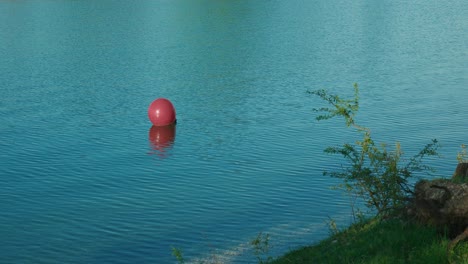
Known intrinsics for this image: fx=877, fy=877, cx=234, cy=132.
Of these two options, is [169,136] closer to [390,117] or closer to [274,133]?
[274,133]

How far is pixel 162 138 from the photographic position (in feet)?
83.4

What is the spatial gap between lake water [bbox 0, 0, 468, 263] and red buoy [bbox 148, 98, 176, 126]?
43 centimetres

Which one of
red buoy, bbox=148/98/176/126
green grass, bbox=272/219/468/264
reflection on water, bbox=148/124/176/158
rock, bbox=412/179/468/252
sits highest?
red buoy, bbox=148/98/176/126

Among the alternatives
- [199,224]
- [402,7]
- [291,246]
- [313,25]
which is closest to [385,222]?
[291,246]

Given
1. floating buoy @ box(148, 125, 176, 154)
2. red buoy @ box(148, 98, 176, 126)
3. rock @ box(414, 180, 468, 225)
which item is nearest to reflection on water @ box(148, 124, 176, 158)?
floating buoy @ box(148, 125, 176, 154)

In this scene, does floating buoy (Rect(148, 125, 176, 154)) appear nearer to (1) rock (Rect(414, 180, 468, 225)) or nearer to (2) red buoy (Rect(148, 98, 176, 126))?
(2) red buoy (Rect(148, 98, 176, 126))

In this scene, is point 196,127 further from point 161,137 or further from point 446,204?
point 446,204

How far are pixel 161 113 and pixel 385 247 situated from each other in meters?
16.2

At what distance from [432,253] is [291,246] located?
5806 millimetres

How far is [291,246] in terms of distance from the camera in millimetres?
15664

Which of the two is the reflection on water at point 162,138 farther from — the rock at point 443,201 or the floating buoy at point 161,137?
the rock at point 443,201

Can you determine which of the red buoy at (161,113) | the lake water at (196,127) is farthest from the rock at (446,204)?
the red buoy at (161,113)

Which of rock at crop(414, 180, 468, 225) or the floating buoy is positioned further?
the floating buoy

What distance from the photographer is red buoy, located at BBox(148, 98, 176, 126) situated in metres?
26.5
